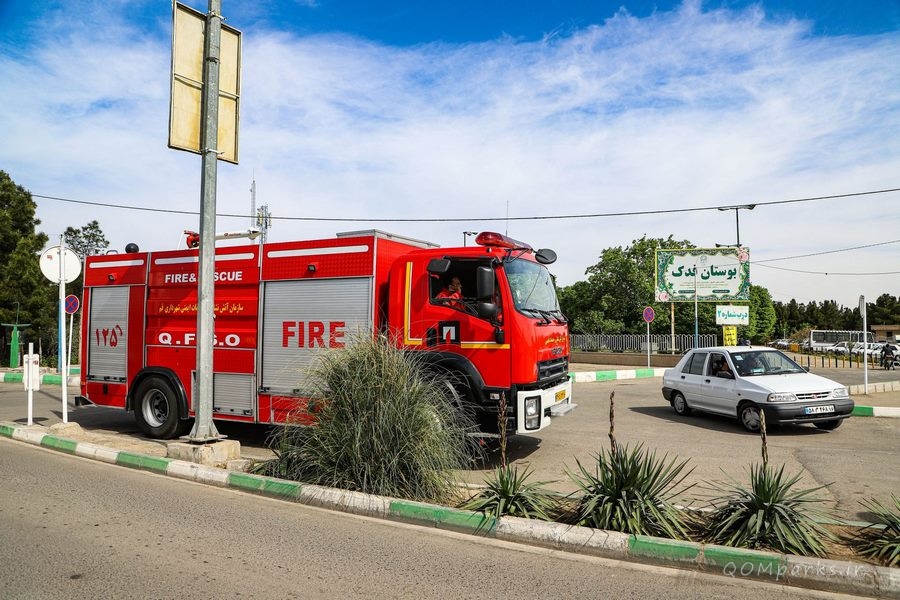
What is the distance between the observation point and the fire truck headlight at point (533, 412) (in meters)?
7.41

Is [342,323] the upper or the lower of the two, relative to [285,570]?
upper

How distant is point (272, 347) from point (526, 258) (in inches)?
149

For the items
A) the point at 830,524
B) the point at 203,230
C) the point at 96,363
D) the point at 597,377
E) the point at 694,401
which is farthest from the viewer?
the point at 597,377

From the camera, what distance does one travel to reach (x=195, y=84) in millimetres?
7918

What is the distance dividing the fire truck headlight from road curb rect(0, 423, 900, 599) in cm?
221

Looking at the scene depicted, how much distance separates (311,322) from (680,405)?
806 cm

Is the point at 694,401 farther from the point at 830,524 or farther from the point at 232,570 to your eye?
the point at 232,570

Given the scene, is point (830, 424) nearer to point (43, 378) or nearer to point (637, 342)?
point (43, 378)

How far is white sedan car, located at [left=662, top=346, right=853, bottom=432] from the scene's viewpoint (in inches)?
390

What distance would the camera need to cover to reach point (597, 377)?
21.4 metres

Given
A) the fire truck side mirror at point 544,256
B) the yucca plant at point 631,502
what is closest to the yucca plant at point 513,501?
the yucca plant at point 631,502

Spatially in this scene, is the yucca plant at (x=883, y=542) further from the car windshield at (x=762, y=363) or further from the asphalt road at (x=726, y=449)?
the car windshield at (x=762, y=363)

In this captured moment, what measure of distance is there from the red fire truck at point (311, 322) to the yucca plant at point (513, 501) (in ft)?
5.39

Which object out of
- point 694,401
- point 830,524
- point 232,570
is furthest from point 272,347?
point 694,401
